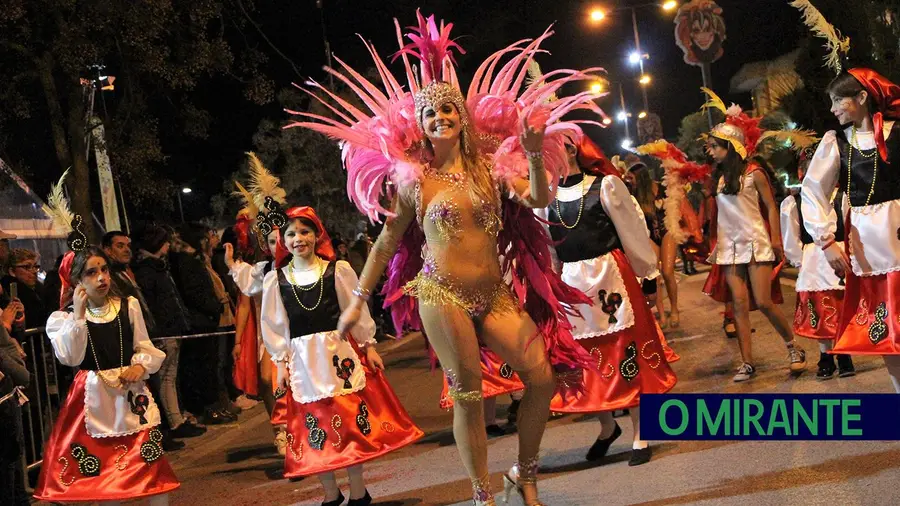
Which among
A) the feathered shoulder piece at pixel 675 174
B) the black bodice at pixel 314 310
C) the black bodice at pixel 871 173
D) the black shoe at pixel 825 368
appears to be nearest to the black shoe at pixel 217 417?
the black bodice at pixel 314 310

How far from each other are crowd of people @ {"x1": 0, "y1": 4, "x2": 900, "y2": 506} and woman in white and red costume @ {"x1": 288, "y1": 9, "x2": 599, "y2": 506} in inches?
0.4

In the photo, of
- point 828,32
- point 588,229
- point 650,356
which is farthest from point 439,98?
point 828,32

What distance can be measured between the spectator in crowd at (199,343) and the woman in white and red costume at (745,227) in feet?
17.4

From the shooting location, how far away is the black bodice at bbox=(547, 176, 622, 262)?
619 centimetres

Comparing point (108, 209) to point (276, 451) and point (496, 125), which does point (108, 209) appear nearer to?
point (276, 451)

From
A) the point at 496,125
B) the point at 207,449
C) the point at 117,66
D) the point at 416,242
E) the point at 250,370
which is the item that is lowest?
the point at 207,449

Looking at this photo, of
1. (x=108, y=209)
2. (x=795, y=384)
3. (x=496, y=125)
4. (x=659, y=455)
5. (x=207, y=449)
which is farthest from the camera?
(x=108, y=209)

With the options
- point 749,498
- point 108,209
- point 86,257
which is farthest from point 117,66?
point 749,498

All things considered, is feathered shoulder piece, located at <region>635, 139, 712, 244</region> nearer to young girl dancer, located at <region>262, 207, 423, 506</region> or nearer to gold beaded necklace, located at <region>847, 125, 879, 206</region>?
gold beaded necklace, located at <region>847, 125, 879, 206</region>

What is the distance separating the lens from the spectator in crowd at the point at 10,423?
19.6 feet

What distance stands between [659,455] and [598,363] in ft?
2.19

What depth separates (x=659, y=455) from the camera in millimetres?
6008

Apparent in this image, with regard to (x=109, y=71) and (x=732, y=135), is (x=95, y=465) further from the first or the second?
(x=109, y=71)

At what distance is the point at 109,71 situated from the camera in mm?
16094
